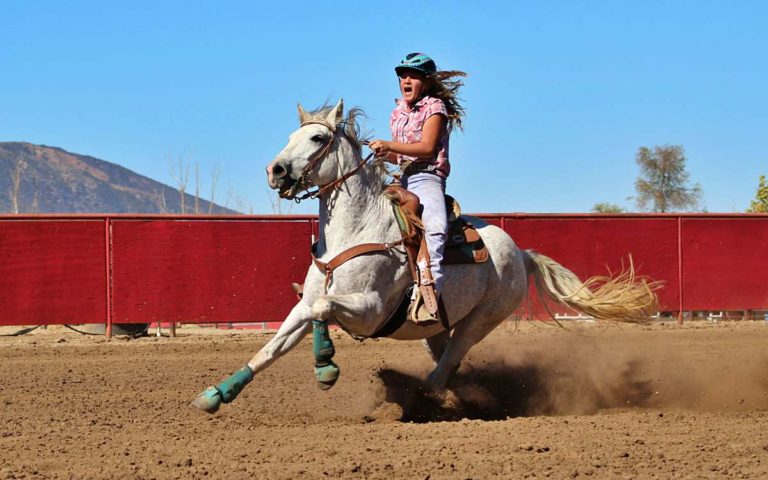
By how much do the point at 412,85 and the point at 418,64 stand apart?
0.50 feet

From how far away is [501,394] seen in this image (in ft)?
26.8

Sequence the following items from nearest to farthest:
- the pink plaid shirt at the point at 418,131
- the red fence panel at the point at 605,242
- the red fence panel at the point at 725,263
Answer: the pink plaid shirt at the point at 418,131
the red fence panel at the point at 605,242
the red fence panel at the point at 725,263

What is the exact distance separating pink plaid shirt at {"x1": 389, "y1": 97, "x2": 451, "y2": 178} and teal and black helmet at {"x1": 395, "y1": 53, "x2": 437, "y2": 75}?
0.20 m

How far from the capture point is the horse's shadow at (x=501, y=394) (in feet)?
23.8

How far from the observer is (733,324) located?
14.8 meters

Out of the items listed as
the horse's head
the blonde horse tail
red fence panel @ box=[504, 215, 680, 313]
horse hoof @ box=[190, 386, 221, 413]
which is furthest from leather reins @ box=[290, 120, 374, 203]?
red fence panel @ box=[504, 215, 680, 313]

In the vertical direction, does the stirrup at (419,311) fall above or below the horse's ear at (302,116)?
below

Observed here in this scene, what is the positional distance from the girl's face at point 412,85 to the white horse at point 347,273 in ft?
1.40

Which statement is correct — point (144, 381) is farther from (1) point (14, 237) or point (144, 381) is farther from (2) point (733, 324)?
(2) point (733, 324)

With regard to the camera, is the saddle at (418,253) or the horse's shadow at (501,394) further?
the horse's shadow at (501,394)

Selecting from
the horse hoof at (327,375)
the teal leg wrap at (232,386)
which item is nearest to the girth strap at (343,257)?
the horse hoof at (327,375)

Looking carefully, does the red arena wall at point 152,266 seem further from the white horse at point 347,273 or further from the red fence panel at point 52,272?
the white horse at point 347,273

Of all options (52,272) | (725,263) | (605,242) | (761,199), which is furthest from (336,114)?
(761,199)

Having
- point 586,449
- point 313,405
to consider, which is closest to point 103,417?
point 313,405
